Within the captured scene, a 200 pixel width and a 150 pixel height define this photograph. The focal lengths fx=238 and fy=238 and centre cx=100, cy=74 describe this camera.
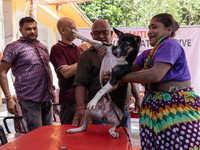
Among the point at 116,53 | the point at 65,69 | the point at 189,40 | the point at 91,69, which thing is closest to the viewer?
the point at 116,53

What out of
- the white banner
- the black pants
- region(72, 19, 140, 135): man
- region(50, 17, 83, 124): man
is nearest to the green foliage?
the white banner

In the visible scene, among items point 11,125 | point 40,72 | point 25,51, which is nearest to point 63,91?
point 40,72

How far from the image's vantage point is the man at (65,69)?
2.51 meters

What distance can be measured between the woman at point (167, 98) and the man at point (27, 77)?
1.62 metres

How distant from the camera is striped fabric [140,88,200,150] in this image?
1.51 meters

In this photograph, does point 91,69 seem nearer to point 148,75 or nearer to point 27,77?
point 148,75

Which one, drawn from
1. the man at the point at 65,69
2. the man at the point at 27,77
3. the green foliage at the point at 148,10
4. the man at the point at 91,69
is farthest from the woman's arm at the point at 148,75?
the green foliage at the point at 148,10

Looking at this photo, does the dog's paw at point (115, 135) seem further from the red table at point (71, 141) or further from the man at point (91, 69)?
the man at point (91, 69)

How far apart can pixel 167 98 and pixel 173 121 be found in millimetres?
153

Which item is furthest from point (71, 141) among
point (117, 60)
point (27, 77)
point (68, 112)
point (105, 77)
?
point (27, 77)

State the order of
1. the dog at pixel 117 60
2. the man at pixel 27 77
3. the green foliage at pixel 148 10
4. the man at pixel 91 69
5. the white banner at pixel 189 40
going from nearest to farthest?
the dog at pixel 117 60 → the man at pixel 91 69 → the man at pixel 27 77 → the white banner at pixel 189 40 → the green foliage at pixel 148 10

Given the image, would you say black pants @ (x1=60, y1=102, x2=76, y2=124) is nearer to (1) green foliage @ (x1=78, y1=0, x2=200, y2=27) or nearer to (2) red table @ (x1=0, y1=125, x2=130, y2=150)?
(2) red table @ (x1=0, y1=125, x2=130, y2=150)

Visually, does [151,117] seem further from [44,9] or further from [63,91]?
[44,9]

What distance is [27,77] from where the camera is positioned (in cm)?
289
